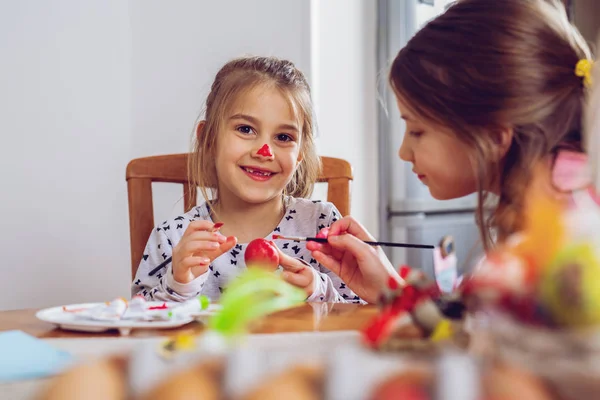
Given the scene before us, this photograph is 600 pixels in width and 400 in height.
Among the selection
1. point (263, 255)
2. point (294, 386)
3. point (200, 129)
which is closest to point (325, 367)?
point (294, 386)

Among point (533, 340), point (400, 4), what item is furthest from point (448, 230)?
point (533, 340)

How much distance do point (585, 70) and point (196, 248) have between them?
672 mm

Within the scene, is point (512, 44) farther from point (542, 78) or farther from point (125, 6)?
point (125, 6)

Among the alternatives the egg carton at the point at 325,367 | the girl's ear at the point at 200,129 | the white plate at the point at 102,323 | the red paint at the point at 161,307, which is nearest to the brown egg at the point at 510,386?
the egg carton at the point at 325,367

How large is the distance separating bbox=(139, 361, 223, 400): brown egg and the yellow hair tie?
74 cm

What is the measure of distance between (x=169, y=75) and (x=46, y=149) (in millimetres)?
520

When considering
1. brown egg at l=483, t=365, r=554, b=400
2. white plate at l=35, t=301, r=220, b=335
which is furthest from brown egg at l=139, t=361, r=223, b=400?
white plate at l=35, t=301, r=220, b=335

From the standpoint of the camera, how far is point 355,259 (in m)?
1.16

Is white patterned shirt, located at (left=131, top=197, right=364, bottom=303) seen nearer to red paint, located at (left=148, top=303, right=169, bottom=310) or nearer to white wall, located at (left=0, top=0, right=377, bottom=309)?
red paint, located at (left=148, top=303, right=169, bottom=310)

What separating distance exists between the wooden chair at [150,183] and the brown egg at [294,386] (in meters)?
1.25

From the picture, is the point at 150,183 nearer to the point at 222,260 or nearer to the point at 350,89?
the point at 222,260

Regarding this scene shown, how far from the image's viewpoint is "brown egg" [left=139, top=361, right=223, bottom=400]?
31cm

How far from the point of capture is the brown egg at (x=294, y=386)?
30 cm

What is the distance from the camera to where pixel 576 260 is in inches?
14.4
